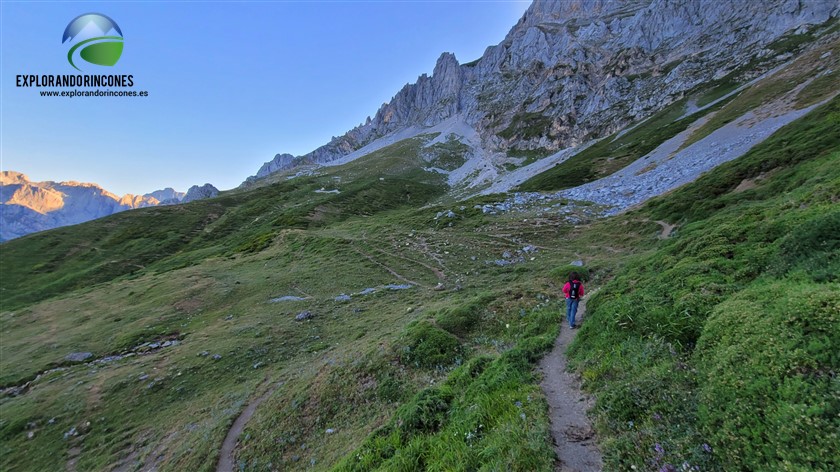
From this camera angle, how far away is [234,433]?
15.8 meters

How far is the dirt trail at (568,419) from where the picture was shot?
623 cm

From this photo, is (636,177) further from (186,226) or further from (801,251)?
(186,226)

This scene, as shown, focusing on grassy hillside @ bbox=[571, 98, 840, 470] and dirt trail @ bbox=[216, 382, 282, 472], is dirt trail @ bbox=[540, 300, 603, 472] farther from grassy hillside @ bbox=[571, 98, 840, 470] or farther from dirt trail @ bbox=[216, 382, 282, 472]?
dirt trail @ bbox=[216, 382, 282, 472]

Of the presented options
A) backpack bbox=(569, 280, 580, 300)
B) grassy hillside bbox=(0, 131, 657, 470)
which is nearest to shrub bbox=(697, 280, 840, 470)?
grassy hillside bbox=(0, 131, 657, 470)

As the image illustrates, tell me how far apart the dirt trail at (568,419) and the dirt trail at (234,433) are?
1356 centimetres

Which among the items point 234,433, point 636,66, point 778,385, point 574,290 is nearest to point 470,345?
point 574,290

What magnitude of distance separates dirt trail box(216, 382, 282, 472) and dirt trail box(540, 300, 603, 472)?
13557mm

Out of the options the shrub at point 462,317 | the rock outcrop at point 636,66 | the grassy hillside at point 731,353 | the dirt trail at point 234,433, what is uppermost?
the rock outcrop at point 636,66

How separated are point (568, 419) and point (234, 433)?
51.4 feet

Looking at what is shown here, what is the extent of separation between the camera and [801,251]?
905 cm

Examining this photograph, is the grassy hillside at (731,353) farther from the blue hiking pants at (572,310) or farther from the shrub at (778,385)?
the blue hiking pants at (572,310)

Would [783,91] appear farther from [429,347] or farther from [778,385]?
[778,385]

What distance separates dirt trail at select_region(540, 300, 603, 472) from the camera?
6234 mm

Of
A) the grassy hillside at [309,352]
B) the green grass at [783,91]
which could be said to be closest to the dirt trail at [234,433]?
the grassy hillside at [309,352]
